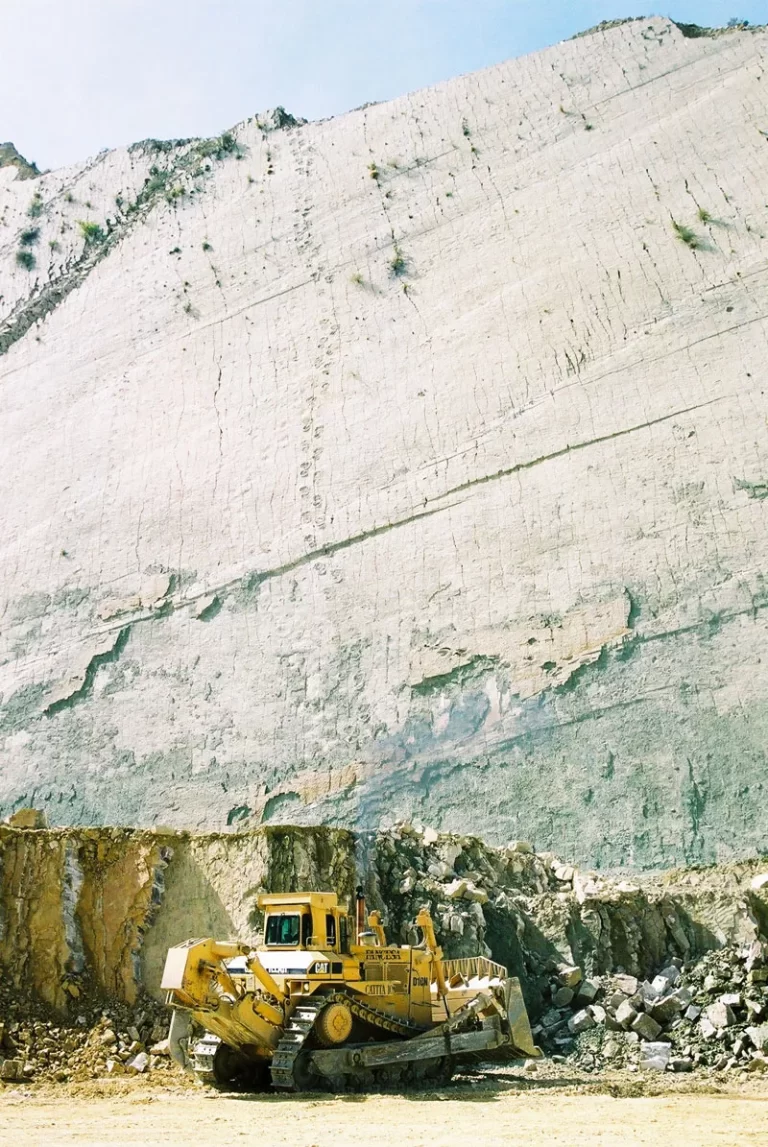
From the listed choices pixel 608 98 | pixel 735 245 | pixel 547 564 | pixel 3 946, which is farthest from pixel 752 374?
pixel 3 946

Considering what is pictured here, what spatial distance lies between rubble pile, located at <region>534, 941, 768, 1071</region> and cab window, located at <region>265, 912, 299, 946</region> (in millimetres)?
2618

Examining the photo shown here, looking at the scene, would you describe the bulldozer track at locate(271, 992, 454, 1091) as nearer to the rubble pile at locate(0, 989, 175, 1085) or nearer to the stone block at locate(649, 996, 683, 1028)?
the rubble pile at locate(0, 989, 175, 1085)

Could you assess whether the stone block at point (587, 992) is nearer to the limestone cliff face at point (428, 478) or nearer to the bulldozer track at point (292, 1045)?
the limestone cliff face at point (428, 478)

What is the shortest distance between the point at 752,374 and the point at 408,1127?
1108 cm

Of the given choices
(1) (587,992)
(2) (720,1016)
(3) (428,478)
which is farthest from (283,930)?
(3) (428,478)

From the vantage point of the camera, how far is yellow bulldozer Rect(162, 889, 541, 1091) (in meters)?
7.69

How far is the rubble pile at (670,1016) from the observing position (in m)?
8.74

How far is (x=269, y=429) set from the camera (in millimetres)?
18094

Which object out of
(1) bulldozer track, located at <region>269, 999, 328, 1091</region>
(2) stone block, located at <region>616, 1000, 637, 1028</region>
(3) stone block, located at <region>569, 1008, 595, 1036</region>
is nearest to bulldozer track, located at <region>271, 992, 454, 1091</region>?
(1) bulldozer track, located at <region>269, 999, 328, 1091</region>

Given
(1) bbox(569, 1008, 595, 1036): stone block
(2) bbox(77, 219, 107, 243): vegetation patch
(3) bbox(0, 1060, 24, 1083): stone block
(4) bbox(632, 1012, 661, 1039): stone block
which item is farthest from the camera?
(2) bbox(77, 219, 107, 243): vegetation patch

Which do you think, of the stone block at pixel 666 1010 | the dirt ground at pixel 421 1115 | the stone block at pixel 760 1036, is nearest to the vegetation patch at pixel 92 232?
the dirt ground at pixel 421 1115

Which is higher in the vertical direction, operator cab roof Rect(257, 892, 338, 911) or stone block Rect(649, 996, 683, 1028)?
operator cab roof Rect(257, 892, 338, 911)

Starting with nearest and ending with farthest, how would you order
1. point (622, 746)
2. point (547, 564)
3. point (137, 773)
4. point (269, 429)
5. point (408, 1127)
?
point (408, 1127), point (622, 746), point (547, 564), point (137, 773), point (269, 429)

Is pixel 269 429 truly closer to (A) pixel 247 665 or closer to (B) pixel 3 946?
(A) pixel 247 665
